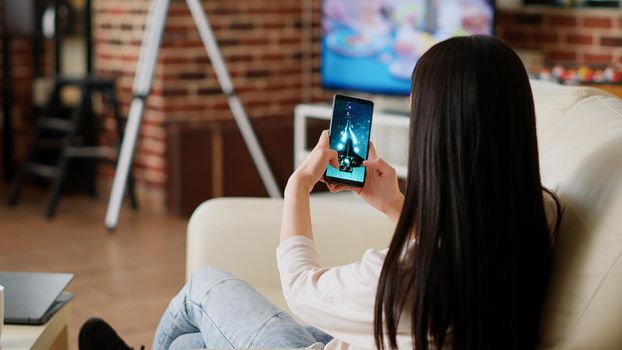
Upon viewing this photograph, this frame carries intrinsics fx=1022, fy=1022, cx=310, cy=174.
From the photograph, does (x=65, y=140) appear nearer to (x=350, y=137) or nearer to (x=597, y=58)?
(x=597, y=58)

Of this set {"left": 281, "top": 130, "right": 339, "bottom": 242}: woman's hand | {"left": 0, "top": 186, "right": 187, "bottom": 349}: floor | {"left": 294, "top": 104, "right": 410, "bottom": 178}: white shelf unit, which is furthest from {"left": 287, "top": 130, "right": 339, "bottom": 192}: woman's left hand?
{"left": 294, "top": 104, "right": 410, "bottom": 178}: white shelf unit

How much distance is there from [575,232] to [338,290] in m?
0.34

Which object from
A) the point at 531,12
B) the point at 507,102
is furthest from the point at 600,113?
the point at 531,12

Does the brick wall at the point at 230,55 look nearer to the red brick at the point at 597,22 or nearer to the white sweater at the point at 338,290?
the red brick at the point at 597,22

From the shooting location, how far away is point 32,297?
77.8 inches

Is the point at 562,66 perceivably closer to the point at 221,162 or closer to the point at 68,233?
the point at 221,162

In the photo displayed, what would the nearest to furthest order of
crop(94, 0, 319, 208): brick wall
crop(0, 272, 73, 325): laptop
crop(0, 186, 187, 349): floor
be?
crop(0, 272, 73, 325): laptop < crop(0, 186, 187, 349): floor < crop(94, 0, 319, 208): brick wall

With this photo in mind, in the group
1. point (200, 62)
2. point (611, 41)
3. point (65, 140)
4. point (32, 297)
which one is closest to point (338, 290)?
point (32, 297)

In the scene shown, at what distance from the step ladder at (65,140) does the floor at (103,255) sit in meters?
0.11

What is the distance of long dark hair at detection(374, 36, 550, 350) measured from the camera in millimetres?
1294

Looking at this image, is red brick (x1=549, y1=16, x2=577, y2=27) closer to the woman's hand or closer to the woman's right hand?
the woman's right hand

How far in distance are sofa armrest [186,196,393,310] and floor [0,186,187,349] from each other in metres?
0.79

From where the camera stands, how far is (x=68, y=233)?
438 centimetres

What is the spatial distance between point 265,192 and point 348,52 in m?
0.89
